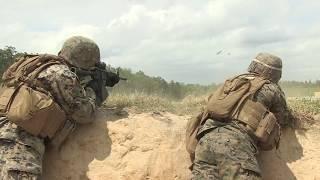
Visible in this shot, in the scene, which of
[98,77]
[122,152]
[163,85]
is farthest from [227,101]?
[163,85]

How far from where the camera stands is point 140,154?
7.67m

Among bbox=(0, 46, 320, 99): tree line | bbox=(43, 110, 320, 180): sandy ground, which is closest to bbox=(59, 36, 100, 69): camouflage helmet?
bbox=(43, 110, 320, 180): sandy ground

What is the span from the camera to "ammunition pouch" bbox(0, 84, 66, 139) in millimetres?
6637

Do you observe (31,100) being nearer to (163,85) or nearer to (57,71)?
(57,71)

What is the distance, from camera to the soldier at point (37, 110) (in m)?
6.62

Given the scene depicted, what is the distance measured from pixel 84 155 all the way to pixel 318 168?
3258mm

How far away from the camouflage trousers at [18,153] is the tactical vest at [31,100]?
0.39 ft

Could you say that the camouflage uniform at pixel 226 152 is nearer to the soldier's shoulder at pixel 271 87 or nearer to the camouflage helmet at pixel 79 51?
the soldier's shoulder at pixel 271 87

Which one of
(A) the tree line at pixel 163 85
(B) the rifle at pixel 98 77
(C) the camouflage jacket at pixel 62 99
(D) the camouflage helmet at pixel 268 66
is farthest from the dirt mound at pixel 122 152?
(A) the tree line at pixel 163 85

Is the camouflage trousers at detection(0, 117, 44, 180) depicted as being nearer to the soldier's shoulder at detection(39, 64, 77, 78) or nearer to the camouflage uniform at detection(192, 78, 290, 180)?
the soldier's shoulder at detection(39, 64, 77, 78)

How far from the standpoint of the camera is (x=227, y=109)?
22.9ft

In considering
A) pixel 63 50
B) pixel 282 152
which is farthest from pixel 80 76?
pixel 282 152

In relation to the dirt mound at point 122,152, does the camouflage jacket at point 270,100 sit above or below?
above

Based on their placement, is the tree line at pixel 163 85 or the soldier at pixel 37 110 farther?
the tree line at pixel 163 85
